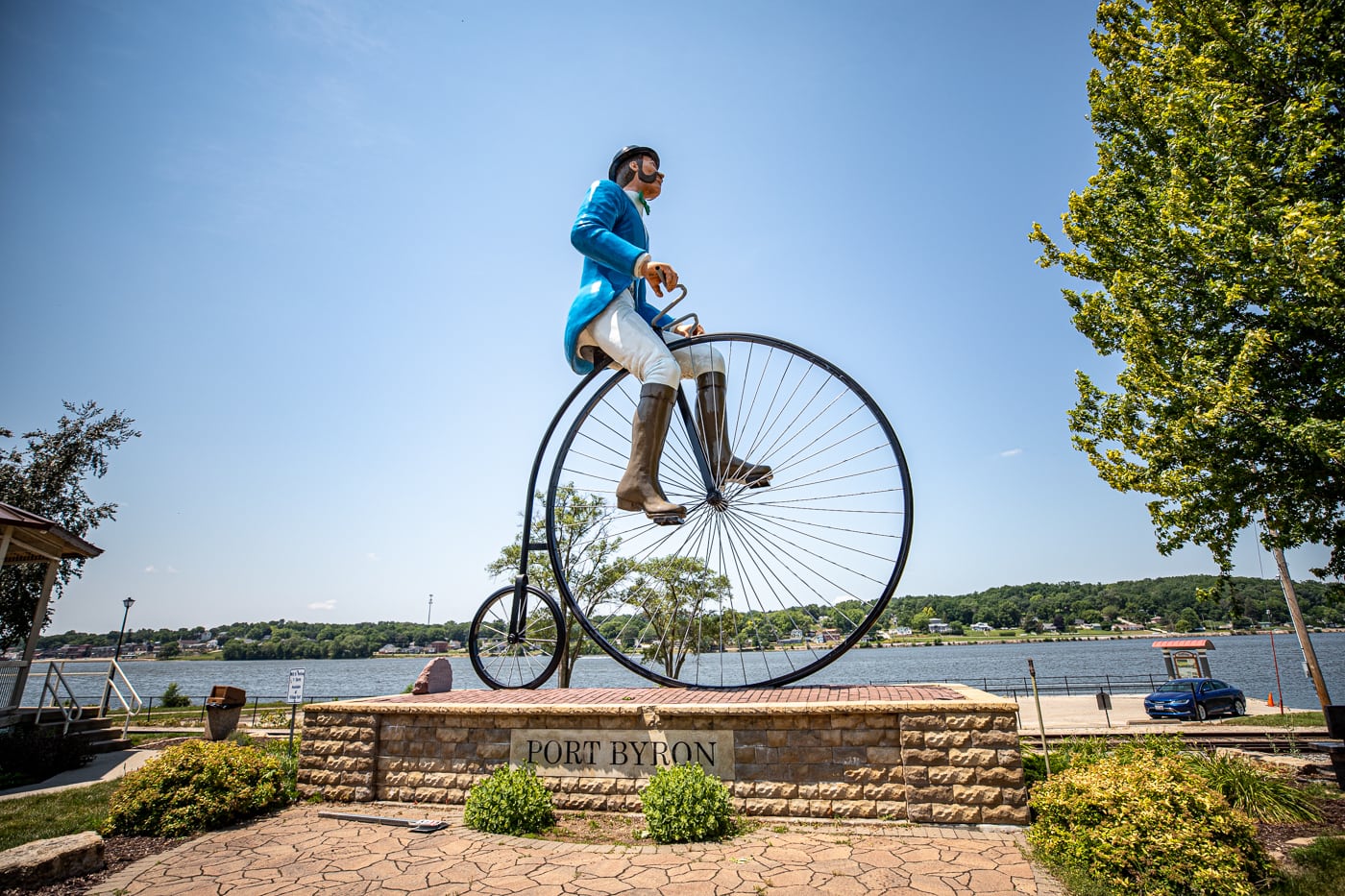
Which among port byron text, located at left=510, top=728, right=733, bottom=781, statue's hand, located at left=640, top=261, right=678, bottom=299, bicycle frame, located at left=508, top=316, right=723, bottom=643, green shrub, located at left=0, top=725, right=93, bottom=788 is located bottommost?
green shrub, located at left=0, top=725, right=93, bottom=788

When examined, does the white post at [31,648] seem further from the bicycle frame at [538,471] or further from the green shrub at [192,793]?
the bicycle frame at [538,471]

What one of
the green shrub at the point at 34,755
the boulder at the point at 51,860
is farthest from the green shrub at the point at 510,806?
the green shrub at the point at 34,755

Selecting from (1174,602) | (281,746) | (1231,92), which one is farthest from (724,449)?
(1174,602)

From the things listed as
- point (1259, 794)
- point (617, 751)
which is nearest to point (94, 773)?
point (617, 751)

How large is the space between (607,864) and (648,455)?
327cm

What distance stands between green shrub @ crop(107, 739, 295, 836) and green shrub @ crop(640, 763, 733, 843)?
3982 mm

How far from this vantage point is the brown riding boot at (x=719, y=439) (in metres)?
6.50

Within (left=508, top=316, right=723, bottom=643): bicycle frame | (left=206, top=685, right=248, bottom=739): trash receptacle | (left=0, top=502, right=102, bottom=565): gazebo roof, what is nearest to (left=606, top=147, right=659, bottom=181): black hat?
(left=508, top=316, right=723, bottom=643): bicycle frame

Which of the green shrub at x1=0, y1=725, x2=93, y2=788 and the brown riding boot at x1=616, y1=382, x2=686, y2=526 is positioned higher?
the brown riding boot at x1=616, y1=382, x2=686, y2=526

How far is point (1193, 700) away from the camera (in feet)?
61.5

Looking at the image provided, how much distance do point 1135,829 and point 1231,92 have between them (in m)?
7.56

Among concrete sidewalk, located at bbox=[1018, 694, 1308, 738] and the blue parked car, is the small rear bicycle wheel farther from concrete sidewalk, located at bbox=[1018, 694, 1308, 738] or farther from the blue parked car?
the blue parked car

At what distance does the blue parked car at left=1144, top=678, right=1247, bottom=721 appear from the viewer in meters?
18.8

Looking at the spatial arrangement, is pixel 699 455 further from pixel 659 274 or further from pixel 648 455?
pixel 659 274
